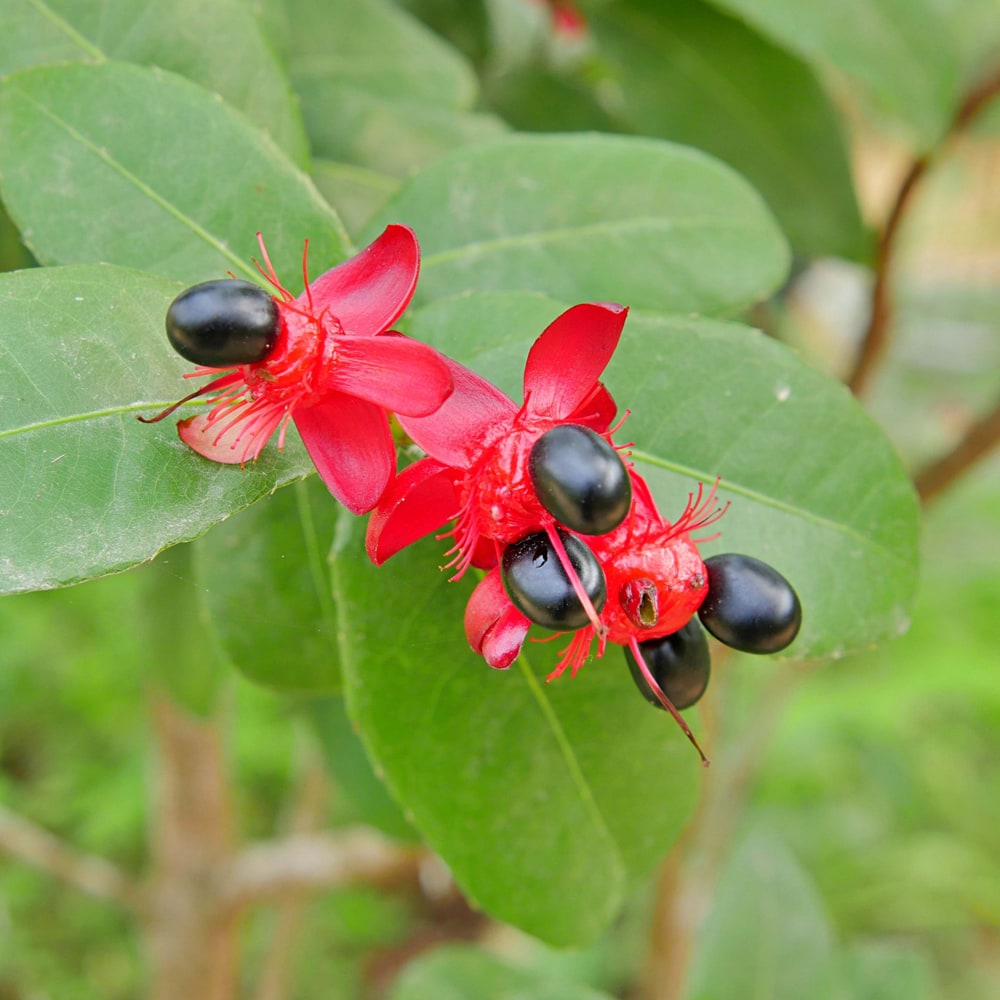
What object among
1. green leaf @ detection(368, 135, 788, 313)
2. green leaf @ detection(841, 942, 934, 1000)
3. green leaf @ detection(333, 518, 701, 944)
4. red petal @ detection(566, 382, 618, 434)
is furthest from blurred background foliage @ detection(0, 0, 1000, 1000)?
red petal @ detection(566, 382, 618, 434)

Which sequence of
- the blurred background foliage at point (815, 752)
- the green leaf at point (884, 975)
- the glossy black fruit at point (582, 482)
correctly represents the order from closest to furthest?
the glossy black fruit at point (582, 482)
the green leaf at point (884, 975)
the blurred background foliage at point (815, 752)

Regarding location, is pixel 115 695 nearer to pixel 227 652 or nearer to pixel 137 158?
pixel 227 652

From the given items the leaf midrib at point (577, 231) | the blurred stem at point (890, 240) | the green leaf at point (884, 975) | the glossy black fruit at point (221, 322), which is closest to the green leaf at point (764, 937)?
the green leaf at point (884, 975)

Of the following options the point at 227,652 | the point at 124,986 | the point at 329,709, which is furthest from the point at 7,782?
the point at 227,652

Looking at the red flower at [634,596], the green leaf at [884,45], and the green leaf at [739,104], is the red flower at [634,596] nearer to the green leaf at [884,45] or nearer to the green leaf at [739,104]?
the green leaf at [884,45]

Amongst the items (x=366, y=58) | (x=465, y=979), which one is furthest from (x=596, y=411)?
(x=465, y=979)
